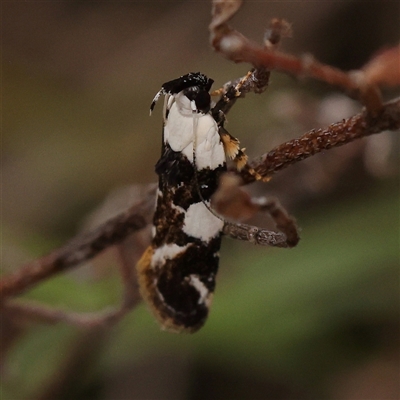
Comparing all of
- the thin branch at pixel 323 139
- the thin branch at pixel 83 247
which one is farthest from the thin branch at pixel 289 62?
the thin branch at pixel 83 247

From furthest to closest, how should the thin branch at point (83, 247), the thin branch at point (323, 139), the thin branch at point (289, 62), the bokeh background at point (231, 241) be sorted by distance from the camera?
the bokeh background at point (231, 241)
the thin branch at point (83, 247)
the thin branch at point (323, 139)
the thin branch at point (289, 62)

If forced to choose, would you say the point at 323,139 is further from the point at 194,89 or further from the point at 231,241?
the point at 231,241

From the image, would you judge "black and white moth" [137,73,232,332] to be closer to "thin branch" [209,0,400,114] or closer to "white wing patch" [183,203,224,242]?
"white wing patch" [183,203,224,242]

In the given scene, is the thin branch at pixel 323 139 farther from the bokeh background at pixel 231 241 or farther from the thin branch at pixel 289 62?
the bokeh background at pixel 231 241

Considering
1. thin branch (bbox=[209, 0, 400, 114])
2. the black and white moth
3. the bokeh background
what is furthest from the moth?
the bokeh background

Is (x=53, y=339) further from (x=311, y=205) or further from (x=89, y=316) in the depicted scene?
(x=311, y=205)

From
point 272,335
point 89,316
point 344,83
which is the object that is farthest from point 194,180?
point 272,335

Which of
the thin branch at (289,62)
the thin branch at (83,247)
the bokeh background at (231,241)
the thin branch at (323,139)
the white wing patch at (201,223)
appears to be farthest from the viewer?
the bokeh background at (231,241)
